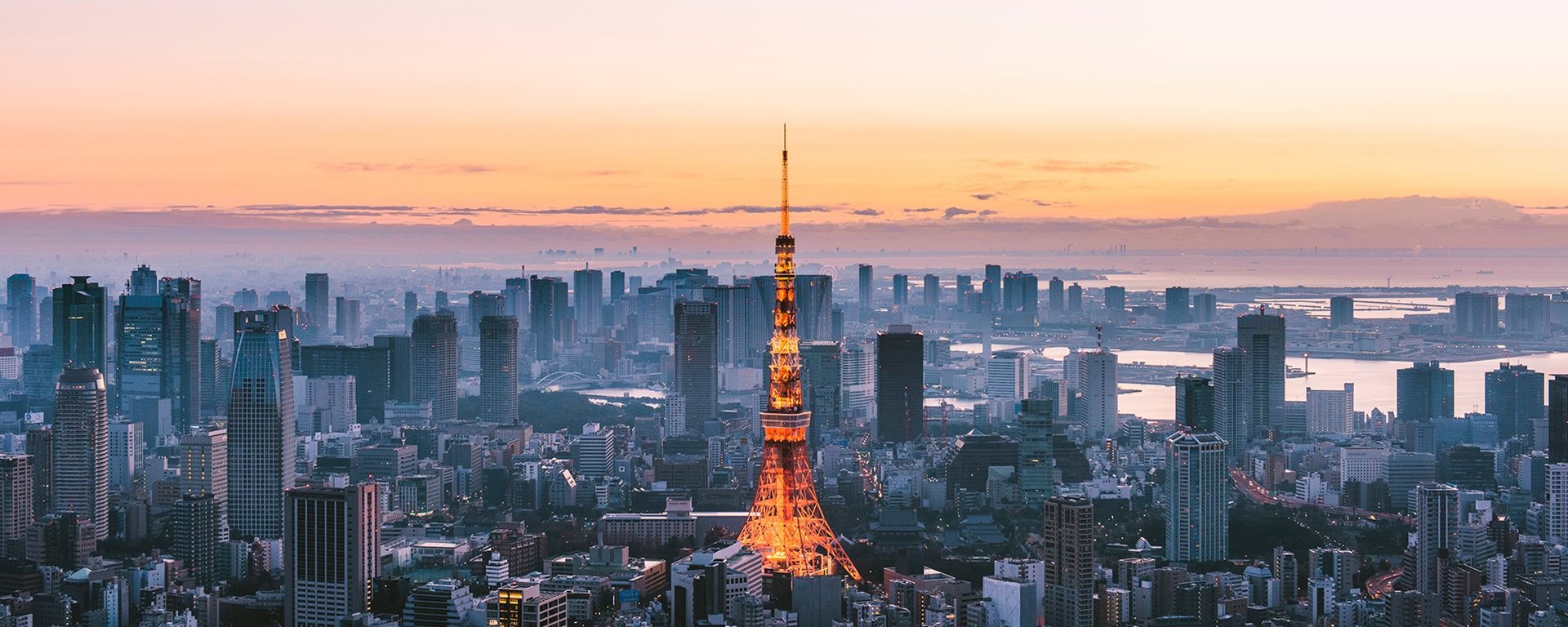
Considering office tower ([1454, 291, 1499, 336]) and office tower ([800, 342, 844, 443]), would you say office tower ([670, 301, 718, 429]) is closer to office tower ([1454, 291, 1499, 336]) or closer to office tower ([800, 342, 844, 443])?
office tower ([800, 342, 844, 443])

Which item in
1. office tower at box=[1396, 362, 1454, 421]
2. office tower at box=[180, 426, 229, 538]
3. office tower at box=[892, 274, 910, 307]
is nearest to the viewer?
office tower at box=[180, 426, 229, 538]

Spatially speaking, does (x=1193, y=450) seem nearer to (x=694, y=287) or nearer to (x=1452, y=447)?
(x=1452, y=447)

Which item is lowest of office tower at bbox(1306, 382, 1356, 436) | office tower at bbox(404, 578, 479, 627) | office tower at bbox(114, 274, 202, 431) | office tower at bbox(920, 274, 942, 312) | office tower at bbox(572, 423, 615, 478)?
office tower at bbox(404, 578, 479, 627)

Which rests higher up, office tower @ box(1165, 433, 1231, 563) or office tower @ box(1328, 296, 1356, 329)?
office tower @ box(1328, 296, 1356, 329)

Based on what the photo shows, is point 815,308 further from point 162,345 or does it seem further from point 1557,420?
point 1557,420

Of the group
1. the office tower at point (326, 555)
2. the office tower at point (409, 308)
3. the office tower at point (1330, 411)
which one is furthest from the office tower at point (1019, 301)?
the office tower at point (326, 555)

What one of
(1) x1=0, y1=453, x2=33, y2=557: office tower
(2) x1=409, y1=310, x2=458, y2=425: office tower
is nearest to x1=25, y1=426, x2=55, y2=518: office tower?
(1) x1=0, y1=453, x2=33, y2=557: office tower

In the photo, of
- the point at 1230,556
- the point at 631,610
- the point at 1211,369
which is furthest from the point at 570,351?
the point at 631,610
